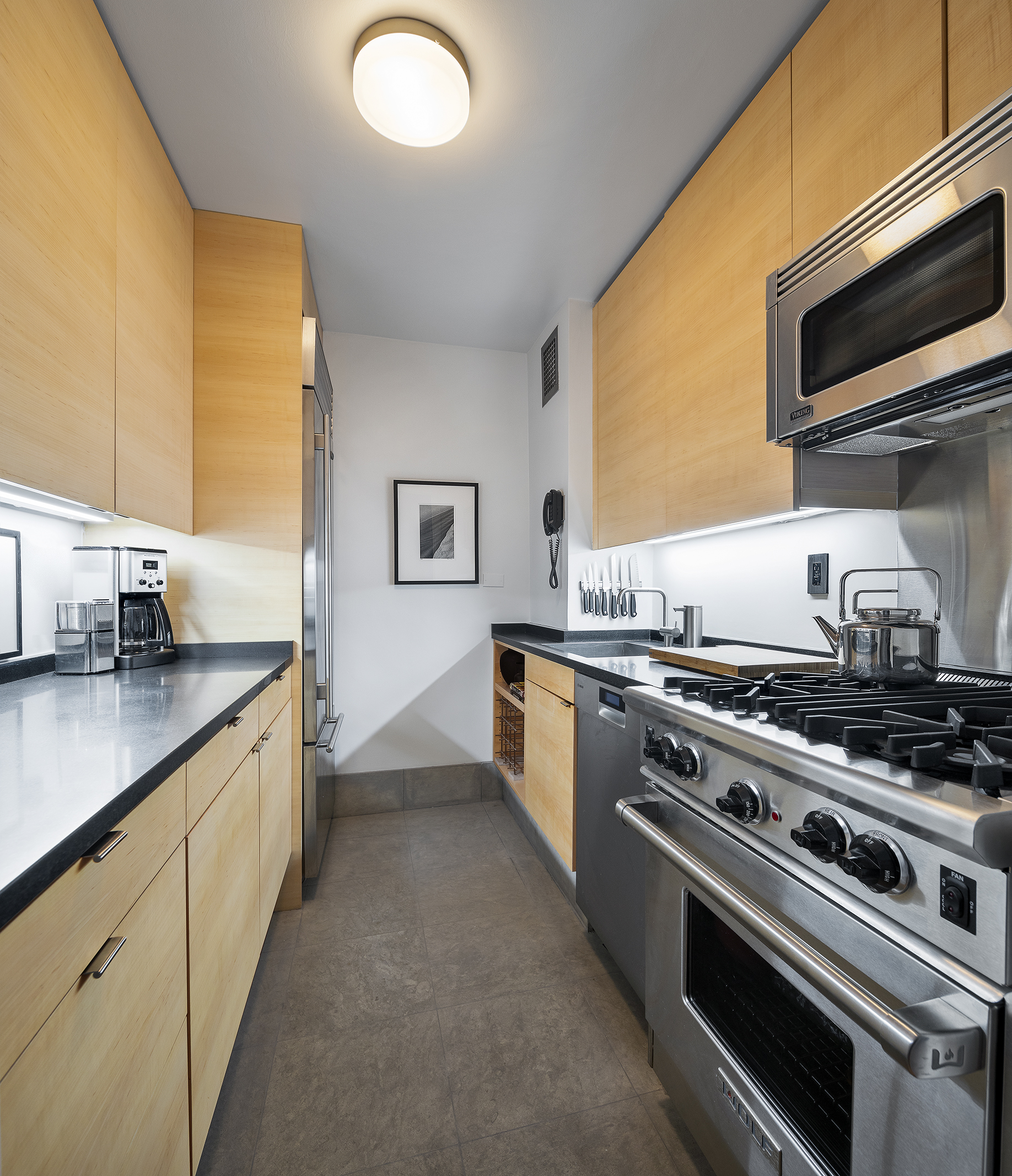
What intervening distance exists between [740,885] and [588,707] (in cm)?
90

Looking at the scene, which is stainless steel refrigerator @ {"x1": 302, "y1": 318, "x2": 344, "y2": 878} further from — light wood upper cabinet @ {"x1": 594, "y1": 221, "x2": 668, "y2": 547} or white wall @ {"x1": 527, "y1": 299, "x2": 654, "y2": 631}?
light wood upper cabinet @ {"x1": 594, "y1": 221, "x2": 668, "y2": 547}

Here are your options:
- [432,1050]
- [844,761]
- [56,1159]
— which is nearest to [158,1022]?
[56,1159]

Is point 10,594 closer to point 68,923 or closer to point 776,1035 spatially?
point 68,923

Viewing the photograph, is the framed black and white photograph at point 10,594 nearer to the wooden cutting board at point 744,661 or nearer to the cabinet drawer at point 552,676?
the cabinet drawer at point 552,676

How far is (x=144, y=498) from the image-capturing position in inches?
66.7

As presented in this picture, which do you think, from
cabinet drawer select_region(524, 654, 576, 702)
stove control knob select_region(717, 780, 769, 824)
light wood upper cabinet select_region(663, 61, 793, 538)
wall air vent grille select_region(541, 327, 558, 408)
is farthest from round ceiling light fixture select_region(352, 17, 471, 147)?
stove control knob select_region(717, 780, 769, 824)

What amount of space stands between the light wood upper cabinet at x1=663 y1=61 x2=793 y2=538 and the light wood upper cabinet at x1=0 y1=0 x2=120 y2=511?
1.64 m

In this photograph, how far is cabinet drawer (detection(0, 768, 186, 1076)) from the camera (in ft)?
1.64

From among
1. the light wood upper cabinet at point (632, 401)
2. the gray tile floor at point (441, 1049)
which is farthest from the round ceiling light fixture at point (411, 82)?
the gray tile floor at point (441, 1049)

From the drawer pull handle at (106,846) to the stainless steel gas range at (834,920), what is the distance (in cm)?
88

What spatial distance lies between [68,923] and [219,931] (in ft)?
2.21

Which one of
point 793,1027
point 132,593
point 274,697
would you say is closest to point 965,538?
point 793,1027

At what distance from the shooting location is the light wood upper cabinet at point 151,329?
5.05 ft

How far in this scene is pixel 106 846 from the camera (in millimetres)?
674
